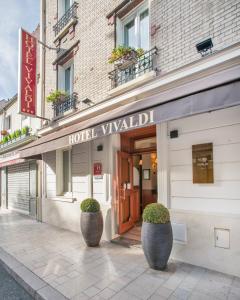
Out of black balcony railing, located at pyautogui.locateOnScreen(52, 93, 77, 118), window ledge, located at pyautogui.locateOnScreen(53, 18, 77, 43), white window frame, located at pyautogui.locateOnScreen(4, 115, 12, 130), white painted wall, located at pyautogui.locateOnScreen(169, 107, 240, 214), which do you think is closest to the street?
white painted wall, located at pyautogui.locateOnScreen(169, 107, 240, 214)

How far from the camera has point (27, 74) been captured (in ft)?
28.2

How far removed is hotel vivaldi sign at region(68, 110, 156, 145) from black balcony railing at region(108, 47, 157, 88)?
204 centimetres

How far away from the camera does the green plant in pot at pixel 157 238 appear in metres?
4.10

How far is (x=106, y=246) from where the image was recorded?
5.71 metres

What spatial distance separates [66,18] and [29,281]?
9.08 meters

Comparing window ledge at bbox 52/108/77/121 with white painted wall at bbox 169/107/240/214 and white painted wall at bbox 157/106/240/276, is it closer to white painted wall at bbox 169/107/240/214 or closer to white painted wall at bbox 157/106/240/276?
white painted wall at bbox 157/106/240/276

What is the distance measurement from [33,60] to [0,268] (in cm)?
734

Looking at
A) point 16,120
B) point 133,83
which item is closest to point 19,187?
point 16,120

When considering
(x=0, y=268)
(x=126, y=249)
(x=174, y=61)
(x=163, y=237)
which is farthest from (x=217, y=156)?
(x=0, y=268)

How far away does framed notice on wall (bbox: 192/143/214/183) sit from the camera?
4.30 m

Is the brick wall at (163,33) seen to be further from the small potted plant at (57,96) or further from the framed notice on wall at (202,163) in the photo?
the framed notice on wall at (202,163)

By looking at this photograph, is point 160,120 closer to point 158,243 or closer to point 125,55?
point 158,243

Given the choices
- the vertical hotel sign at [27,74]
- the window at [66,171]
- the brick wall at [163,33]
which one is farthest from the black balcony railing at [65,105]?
the window at [66,171]

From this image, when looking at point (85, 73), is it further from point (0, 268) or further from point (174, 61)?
point (0, 268)
